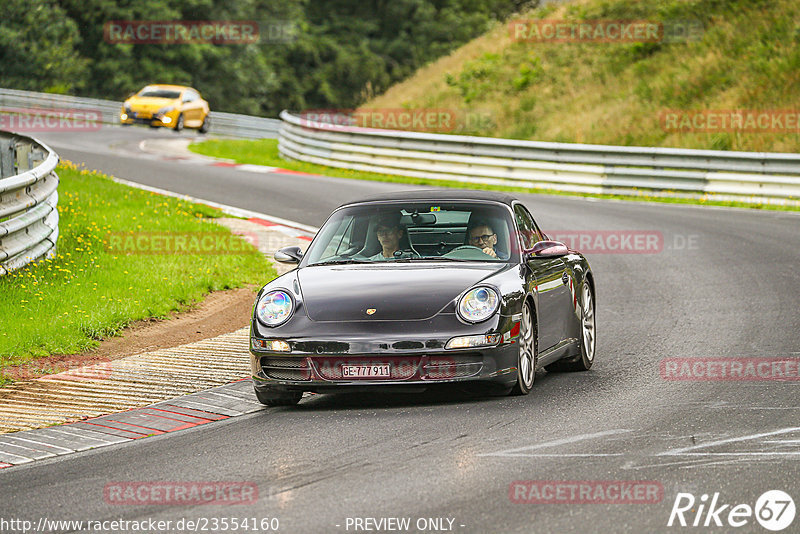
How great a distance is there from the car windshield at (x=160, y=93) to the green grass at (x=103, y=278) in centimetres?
2281

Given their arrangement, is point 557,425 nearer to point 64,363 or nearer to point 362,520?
point 362,520

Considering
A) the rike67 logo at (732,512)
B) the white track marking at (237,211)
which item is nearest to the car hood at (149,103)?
the white track marking at (237,211)

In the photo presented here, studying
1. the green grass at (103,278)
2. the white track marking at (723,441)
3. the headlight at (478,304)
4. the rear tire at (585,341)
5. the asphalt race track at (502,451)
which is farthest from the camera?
the green grass at (103,278)

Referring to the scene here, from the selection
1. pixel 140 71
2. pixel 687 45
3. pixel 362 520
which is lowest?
pixel 140 71

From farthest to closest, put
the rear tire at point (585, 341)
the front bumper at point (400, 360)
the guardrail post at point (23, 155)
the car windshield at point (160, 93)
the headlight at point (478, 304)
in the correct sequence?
the car windshield at point (160, 93) < the guardrail post at point (23, 155) < the rear tire at point (585, 341) < the headlight at point (478, 304) < the front bumper at point (400, 360)

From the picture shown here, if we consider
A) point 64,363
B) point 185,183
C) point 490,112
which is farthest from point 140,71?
point 64,363

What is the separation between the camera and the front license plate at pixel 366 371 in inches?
309

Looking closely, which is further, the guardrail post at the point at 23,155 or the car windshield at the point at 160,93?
the car windshield at the point at 160,93

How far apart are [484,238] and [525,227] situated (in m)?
0.54

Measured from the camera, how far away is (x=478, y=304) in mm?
8031

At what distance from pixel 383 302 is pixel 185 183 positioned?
660 inches

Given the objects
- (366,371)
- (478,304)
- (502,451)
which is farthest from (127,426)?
(502,451)

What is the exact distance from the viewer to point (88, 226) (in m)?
15.4

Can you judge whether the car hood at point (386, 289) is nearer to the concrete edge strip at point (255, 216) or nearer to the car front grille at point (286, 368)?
the car front grille at point (286, 368)
